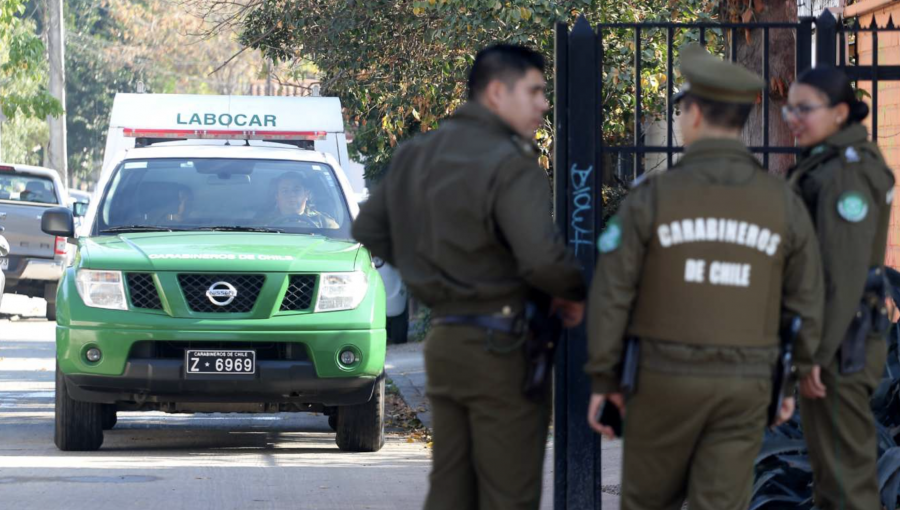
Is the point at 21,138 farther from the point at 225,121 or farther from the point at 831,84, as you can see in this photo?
the point at 831,84

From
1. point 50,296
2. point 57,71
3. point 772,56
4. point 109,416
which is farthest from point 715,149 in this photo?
point 57,71

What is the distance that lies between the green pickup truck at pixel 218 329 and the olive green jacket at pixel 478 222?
3.70m

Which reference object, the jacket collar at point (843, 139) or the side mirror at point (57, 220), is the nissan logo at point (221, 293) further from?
the jacket collar at point (843, 139)

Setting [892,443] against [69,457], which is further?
[69,457]

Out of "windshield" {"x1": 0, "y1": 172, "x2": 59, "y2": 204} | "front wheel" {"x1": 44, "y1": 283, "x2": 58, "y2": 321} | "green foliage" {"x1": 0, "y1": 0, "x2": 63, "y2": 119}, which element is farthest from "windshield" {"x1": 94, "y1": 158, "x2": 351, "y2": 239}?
"green foliage" {"x1": 0, "y1": 0, "x2": 63, "y2": 119}

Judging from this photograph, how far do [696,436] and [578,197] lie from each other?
5.82 ft

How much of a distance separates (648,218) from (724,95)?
464 mm

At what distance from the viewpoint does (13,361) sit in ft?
49.9

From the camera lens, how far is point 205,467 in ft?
26.8

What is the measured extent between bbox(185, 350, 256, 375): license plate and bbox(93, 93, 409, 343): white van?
3938mm

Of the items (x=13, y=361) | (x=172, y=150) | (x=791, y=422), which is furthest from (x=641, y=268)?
(x=13, y=361)

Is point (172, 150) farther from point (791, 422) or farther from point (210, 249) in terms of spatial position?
point (791, 422)

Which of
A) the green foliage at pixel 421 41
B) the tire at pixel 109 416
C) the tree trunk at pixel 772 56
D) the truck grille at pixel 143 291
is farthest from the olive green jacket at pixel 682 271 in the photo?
the green foliage at pixel 421 41

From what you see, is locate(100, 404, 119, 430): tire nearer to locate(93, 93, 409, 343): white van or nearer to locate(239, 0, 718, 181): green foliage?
locate(93, 93, 409, 343): white van
